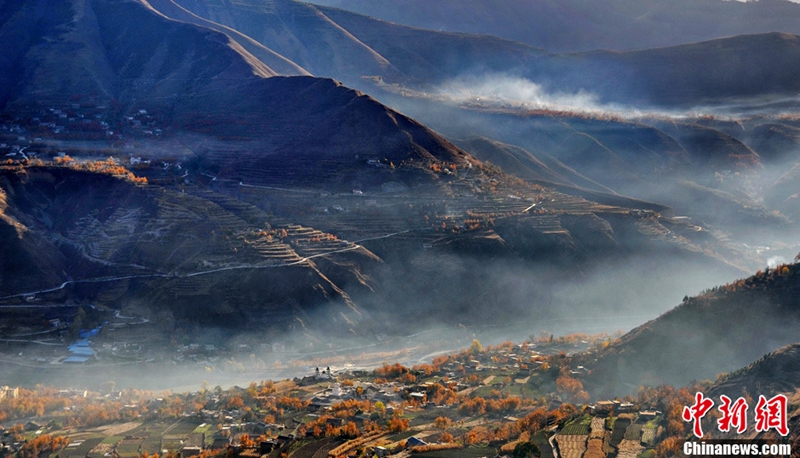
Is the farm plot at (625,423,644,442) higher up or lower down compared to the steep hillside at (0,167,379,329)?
lower down

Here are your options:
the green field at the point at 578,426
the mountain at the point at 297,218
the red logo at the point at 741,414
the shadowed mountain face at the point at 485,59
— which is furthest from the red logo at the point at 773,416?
the shadowed mountain face at the point at 485,59

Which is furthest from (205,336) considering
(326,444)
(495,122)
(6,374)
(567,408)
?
(495,122)

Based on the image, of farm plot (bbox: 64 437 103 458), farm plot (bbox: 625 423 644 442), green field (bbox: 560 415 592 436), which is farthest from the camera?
farm plot (bbox: 64 437 103 458)

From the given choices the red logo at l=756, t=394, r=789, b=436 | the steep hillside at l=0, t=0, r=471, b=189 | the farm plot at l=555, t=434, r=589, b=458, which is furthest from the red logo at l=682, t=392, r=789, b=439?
the steep hillside at l=0, t=0, r=471, b=189

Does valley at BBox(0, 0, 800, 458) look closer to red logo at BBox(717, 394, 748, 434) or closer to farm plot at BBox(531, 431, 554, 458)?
farm plot at BBox(531, 431, 554, 458)

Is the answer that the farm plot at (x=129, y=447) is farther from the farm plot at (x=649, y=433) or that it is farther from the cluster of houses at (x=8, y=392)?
the farm plot at (x=649, y=433)

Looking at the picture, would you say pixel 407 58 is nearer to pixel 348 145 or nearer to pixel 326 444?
pixel 348 145

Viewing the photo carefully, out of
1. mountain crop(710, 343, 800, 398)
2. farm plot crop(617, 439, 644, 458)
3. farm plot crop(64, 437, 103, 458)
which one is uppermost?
mountain crop(710, 343, 800, 398)
